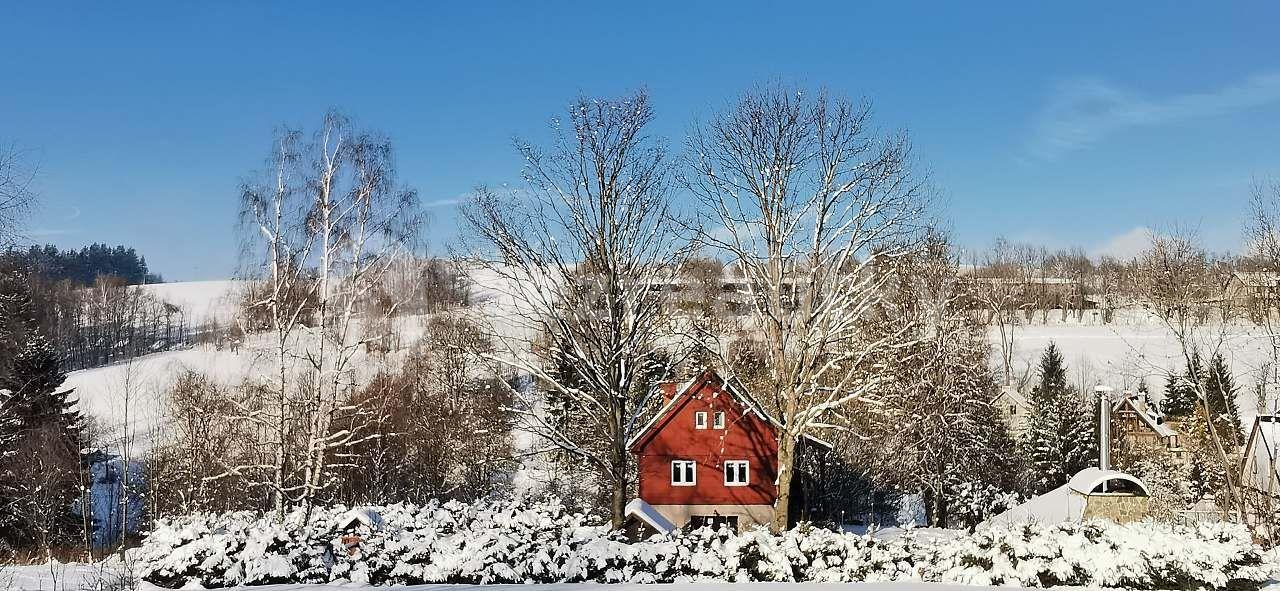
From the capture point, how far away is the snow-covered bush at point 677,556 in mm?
11914

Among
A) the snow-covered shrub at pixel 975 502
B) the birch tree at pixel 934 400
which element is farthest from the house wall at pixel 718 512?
the snow-covered shrub at pixel 975 502

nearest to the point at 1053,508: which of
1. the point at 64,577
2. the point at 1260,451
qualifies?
the point at 1260,451

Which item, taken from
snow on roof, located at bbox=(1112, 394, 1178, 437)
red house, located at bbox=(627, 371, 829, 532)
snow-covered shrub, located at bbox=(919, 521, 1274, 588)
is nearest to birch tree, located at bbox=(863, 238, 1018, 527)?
red house, located at bbox=(627, 371, 829, 532)

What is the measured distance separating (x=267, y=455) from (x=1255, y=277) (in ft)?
82.9

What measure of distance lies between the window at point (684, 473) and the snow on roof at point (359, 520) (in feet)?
49.6

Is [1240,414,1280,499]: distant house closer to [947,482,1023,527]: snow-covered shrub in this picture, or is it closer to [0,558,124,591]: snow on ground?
[947,482,1023,527]: snow-covered shrub

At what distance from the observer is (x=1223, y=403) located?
29891mm

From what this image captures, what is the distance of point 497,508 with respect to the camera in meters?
15.2

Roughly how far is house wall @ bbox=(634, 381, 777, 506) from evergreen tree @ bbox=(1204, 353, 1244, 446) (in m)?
12.4

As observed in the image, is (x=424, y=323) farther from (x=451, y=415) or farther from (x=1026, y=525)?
(x=1026, y=525)

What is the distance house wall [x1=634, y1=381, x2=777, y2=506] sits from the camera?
2759cm

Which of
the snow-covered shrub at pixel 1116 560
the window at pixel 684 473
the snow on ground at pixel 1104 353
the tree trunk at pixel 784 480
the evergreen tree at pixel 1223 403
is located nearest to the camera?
the snow-covered shrub at pixel 1116 560

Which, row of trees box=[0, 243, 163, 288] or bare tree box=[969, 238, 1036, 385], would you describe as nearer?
bare tree box=[969, 238, 1036, 385]

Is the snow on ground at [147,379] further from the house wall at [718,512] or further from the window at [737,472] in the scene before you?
the window at [737,472]
